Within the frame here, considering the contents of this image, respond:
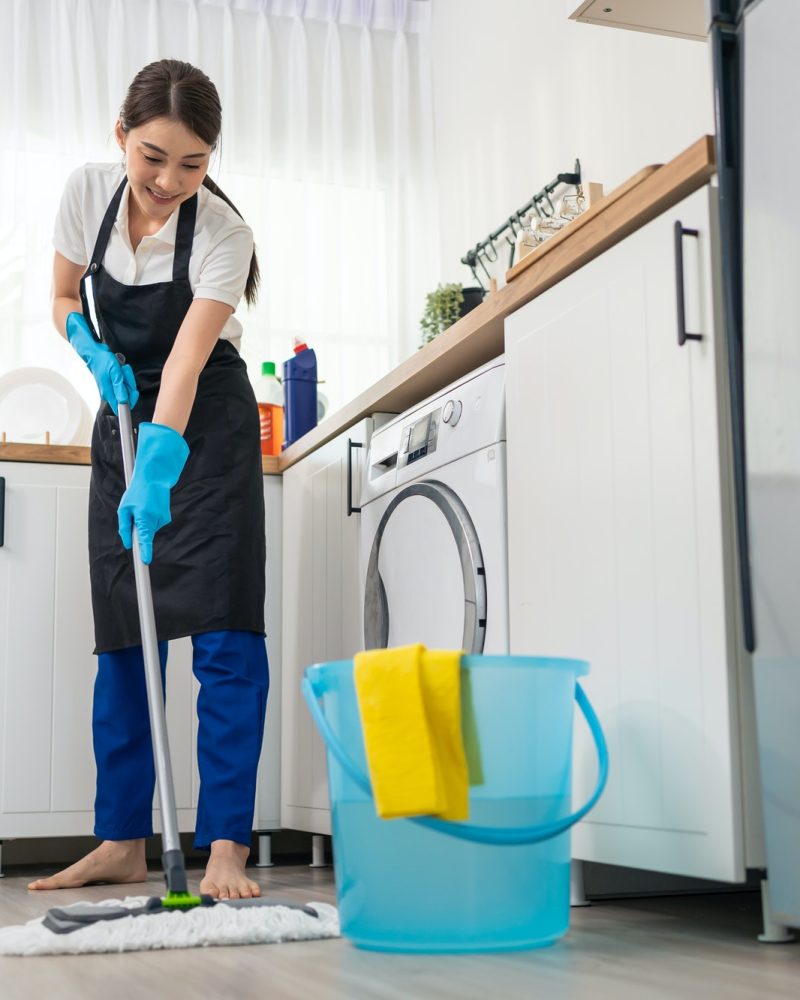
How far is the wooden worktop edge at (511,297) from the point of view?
52.0 inches

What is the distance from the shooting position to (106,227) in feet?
6.68

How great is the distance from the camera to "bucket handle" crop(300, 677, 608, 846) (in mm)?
1151

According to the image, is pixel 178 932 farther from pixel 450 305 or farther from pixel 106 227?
pixel 450 305

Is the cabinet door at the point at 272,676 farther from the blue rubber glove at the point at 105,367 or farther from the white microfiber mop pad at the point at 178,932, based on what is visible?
the white microfiber mop pad at the point at 178,932

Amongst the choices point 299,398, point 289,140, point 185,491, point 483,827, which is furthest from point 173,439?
point 289,140

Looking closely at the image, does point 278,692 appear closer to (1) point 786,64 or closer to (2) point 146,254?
(2) point 146,254

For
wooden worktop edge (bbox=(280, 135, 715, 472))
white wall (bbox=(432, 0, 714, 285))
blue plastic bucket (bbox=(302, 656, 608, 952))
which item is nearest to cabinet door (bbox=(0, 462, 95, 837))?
wooden worktop edge (bbox=(280, 135, 715, 472))

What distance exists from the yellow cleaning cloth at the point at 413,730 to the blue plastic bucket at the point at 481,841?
2 centimetres

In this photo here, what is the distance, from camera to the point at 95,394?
3439mm

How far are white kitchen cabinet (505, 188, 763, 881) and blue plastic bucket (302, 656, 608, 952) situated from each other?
129 millimetres

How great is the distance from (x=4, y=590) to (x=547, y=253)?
52.5 inches

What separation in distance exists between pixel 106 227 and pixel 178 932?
1218 millimetres

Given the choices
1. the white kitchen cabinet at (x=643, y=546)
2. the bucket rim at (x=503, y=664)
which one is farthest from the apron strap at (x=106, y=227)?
the bucket rim at (x=503, y=664)

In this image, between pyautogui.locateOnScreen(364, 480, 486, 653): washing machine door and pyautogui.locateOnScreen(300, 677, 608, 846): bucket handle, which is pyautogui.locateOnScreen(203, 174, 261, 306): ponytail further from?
pyautogui.locateOnScreen(300, 677, 608, 846): bucket handle
